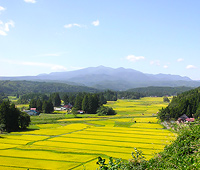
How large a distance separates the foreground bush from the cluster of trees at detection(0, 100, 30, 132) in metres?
40.6

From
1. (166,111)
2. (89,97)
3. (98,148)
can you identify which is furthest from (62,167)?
(89,97)

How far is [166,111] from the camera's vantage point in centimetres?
5328

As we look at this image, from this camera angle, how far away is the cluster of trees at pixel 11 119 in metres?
43.5

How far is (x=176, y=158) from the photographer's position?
8430 mm

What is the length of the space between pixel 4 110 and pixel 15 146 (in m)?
19.5

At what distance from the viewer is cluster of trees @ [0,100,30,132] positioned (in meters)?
43.5

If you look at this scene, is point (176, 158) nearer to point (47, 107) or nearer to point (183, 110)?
point (183, 110)

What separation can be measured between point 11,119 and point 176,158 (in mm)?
42610

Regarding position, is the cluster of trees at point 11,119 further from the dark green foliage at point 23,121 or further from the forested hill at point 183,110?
the forested hill at point 183,110

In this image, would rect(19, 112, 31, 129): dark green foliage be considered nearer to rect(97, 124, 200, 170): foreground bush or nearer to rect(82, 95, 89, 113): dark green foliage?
rect(82, 95, 89, 113): dark green foliage

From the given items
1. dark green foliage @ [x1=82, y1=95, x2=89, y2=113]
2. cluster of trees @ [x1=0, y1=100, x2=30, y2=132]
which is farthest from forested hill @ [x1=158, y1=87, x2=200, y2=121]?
dark green foliage @ [x1=82, y1=95, x2=89, y2=113]

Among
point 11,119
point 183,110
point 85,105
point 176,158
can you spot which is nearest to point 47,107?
point 85,105

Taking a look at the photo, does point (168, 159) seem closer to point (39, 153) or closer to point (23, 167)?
point (23, 167)

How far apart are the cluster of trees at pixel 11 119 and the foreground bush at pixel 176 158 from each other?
133 ft
